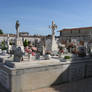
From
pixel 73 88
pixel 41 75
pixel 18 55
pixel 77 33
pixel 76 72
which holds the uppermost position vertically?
pixel 77 33

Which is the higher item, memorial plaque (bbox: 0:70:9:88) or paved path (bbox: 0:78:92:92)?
memorial plaque (bbox: 0:70:9:88)

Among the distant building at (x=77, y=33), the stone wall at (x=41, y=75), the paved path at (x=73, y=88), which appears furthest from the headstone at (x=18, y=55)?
the distant building at (x=77, y=33)

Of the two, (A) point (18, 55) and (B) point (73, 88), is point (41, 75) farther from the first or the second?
(B) point (73, 88)

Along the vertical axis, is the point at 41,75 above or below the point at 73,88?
above

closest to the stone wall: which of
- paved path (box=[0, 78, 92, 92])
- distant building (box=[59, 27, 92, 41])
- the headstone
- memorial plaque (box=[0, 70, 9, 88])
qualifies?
memorial plaque (box=[0, 70, 9, 88])

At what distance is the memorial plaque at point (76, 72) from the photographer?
26.1ft

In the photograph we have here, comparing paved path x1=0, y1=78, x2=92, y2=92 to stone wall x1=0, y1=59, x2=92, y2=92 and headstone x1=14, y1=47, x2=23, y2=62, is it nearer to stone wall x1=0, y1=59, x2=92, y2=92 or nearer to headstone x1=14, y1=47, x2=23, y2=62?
stone wall x1=0, y1=59, x2=92, y2=92

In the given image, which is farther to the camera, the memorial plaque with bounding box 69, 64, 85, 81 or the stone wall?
the memorial plaque with bounding box 69, 64, 85, 81

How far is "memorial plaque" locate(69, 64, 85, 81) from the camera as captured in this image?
7.96 meters

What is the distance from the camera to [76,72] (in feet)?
26.9

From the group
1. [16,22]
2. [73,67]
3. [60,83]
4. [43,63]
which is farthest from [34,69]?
[16,22]

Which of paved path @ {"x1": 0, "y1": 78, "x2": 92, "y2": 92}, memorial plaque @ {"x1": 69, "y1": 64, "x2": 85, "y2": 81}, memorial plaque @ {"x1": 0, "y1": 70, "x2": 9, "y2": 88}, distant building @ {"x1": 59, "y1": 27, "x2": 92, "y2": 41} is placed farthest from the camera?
distant building @ {"x1": 59, "y1": 27, "x2": 92, "y2": 41}

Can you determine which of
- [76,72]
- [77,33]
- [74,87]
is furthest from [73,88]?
[77,33]

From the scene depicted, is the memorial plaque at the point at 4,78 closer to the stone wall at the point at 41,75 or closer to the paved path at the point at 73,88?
the stone wall at the point at 41,75
